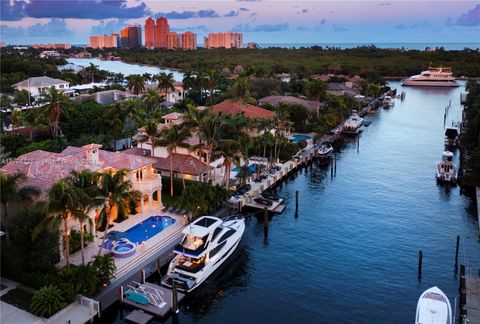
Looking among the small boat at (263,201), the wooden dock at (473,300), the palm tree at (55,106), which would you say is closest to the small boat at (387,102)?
the small boat at (263,201)

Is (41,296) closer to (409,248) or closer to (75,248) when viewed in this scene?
(75,248)

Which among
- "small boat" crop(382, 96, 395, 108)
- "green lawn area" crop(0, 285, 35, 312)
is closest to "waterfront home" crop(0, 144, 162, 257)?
"green lawn area" crop(0, 285, 35, 312)

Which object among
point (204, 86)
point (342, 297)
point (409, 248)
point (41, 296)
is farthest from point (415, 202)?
point (204, 86)

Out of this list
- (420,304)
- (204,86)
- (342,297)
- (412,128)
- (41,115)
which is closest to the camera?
(420,304)

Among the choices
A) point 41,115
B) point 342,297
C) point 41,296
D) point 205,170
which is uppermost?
point 41,115

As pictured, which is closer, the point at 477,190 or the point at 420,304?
the point at 420,304

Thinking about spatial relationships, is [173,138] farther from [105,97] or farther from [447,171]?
[105,97]

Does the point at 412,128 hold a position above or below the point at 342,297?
above
